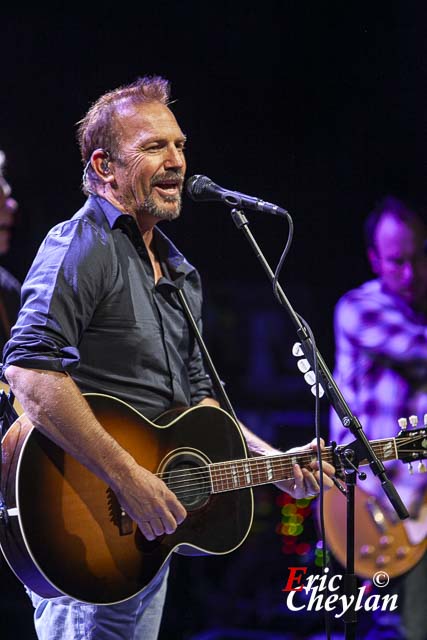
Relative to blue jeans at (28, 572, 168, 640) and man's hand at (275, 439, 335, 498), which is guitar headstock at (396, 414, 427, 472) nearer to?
man's hand at (275, 439, 335, 498)

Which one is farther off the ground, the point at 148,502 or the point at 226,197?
the point at 226,197

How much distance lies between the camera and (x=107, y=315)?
2.68m

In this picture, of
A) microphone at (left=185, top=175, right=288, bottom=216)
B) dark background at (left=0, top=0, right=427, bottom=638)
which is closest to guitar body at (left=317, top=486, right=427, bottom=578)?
dark background at (left=0, top=0, right=427, bottom=638)

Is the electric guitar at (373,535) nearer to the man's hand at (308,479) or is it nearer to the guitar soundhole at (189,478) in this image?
the man's hand at (308,479)

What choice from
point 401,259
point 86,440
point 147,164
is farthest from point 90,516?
point 401,259

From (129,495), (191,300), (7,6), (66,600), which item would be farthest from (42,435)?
(7,6)

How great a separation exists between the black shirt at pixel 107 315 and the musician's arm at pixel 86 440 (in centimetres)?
5

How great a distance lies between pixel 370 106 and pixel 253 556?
2460 millimetres

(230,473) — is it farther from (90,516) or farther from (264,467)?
(90,516)

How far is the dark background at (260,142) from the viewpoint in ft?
13.1

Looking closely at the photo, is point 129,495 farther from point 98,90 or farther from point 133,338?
point 98,90

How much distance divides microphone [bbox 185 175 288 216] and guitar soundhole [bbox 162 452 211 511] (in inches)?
32.6

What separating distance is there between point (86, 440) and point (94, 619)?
557mm

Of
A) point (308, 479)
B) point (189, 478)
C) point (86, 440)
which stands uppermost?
point (86, 440)
